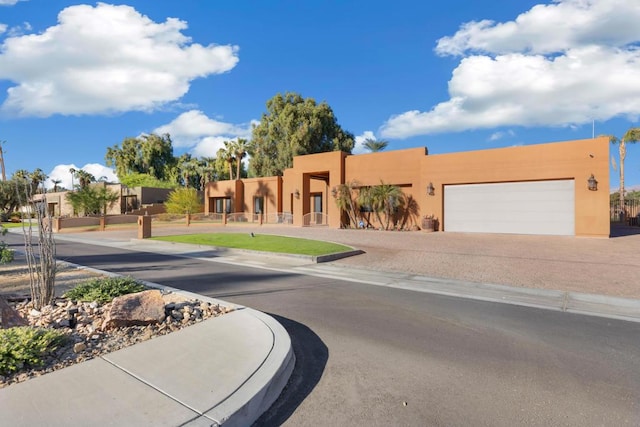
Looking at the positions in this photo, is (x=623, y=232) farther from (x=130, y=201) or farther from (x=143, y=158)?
(x=143, y=158)

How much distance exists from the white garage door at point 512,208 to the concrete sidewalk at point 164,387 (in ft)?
63.5

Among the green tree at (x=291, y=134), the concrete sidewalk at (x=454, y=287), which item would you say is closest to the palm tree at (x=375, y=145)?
the green tree at (x=291, y=134)

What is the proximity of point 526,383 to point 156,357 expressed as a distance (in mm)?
3879

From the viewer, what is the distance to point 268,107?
151ft

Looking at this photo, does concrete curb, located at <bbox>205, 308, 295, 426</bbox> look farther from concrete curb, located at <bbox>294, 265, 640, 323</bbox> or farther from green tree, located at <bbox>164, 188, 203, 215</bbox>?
green tree, located at <bbox>164, 188, 203, 215</bbox>

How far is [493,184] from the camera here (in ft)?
69.6

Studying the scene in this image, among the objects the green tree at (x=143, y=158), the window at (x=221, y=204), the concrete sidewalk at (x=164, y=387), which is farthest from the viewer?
the green tree at (x=143, y=158)

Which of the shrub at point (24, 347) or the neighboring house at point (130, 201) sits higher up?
the neighboring house at point (130, 201)

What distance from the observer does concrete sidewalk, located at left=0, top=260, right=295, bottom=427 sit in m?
2.93

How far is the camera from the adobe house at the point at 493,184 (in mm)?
18438

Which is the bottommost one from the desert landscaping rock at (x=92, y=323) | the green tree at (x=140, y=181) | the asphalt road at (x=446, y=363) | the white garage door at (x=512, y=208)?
the asphalt road at (x=446, y=363)

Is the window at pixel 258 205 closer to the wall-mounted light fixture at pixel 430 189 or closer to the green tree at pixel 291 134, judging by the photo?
the green tree at pixel 291 134

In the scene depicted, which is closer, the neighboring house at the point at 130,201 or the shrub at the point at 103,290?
the shrub at the point at 103,290

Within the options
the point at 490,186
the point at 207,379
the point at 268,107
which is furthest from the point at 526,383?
the point at 268,107
